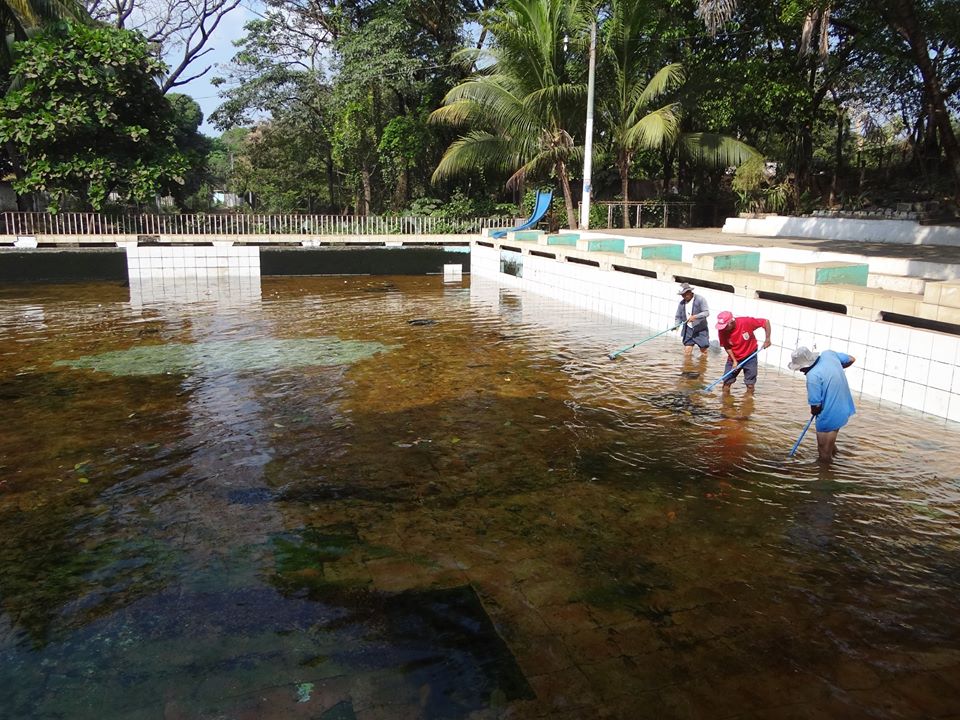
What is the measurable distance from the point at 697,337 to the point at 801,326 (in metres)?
1.39

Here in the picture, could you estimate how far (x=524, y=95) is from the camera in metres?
21.6

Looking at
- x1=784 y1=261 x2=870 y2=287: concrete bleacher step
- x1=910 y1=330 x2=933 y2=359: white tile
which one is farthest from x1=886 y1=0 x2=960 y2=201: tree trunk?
x1=910 y1=330 x2=933 y2=359: white tile

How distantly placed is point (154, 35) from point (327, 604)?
3307 centimetres

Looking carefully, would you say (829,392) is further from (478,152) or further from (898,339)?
(478,152)

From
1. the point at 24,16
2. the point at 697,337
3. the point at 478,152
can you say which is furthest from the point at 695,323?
the point at 24,16

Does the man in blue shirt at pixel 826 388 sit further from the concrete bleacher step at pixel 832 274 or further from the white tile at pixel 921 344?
the concrete bleacher step at pixel 832 274

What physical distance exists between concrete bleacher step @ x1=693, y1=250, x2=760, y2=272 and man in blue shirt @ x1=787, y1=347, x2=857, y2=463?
4798 mm

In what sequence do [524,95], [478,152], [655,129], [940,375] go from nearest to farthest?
[940,375] < [655,129] < [524,95] < [478,152]

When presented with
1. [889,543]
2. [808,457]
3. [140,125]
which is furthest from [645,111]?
[889,543]

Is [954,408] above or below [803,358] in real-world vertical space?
below

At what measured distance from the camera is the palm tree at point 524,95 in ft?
67.4

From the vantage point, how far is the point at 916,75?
774 inches

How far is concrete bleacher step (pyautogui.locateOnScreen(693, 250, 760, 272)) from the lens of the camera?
10.2 meters

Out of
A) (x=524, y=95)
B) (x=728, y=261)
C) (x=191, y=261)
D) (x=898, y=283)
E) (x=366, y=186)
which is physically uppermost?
(x=524, y=95)
